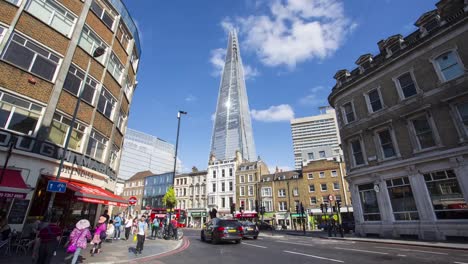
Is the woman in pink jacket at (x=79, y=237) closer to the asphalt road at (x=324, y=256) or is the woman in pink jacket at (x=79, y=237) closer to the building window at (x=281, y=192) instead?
the asphalt road at (x=324, y=256)

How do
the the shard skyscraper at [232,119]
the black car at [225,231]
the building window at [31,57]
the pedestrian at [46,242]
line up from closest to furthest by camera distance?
the pedestrian at [46,242] → the building window at [31,57] → the black car at [225,231] → the the shard skyscraper at [232,119]

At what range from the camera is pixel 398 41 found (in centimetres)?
1853

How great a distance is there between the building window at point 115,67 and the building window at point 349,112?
852 inches

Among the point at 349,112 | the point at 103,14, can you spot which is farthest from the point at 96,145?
the point at 349,112

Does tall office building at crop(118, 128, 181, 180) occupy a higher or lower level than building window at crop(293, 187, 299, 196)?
higher

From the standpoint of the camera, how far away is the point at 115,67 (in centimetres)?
1784

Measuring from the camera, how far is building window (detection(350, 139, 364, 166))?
20625 mm

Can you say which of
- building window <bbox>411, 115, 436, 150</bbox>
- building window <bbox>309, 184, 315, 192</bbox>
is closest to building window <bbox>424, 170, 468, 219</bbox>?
building window <bbox>411, 115, 436, 150</bbox>

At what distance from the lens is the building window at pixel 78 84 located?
13.2m

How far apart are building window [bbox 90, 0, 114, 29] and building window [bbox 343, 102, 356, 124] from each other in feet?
74.3

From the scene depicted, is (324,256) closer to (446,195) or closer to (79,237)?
(79,237)

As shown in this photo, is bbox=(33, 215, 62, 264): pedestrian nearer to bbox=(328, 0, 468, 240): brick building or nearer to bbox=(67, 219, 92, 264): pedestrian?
bbox=(67, 219, 92, 264): pedestrian

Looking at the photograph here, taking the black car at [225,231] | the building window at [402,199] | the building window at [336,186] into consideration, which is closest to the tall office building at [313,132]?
the building window at [336,186]

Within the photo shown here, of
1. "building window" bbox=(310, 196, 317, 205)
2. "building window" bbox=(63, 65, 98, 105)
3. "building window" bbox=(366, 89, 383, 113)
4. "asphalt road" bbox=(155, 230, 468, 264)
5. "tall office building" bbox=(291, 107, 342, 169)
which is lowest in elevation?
"asphalt road" bbox=(155, 230, 468, 264)
